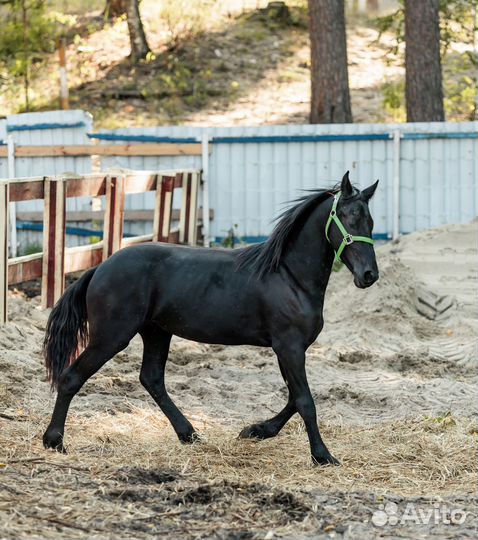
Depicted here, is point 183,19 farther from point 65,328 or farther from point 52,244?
point 65,328

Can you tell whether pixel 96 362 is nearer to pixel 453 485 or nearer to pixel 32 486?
pixel 32 486

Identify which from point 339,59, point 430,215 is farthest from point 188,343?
point 339,59

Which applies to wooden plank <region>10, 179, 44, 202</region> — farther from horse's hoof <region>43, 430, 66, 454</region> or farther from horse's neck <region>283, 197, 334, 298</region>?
horse's neck <region>283, 197, 334, 298</region>

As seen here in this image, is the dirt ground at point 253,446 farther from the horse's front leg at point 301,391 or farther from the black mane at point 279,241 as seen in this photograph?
the black mane at point 279,241

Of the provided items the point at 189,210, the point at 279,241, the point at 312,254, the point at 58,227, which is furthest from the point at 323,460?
the point at 189,210

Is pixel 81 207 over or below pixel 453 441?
over

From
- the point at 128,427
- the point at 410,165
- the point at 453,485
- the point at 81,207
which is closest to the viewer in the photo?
the point at 453,485

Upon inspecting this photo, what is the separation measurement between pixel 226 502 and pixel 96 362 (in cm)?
159

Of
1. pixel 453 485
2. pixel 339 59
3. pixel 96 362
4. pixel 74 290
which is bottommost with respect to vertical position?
pixel 453 485

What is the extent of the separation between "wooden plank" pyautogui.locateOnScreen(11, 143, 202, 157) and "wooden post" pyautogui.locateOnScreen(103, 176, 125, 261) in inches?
149

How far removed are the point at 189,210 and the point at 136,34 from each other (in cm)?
1197

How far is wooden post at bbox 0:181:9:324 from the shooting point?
9.68 metres

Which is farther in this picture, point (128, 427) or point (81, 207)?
point (81, 207)

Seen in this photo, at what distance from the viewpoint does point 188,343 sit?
32.6ft
